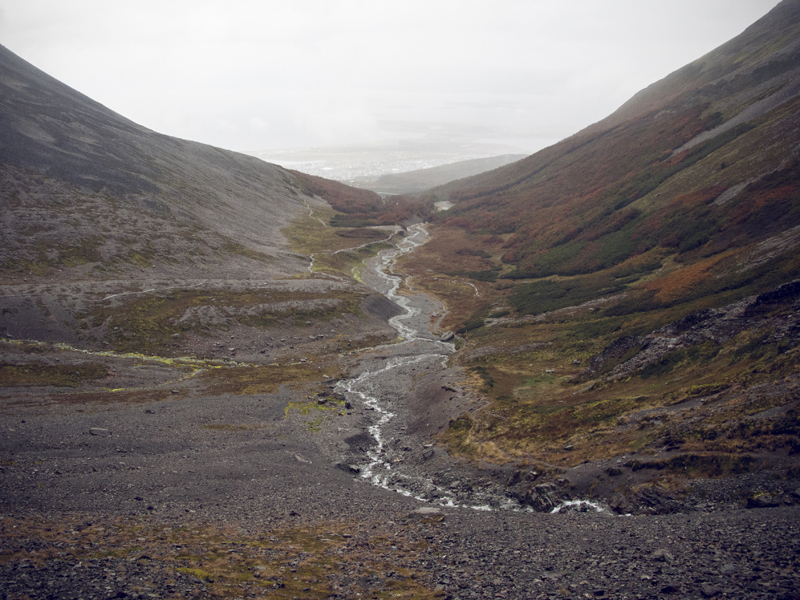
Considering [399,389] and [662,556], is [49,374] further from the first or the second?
[662,556]

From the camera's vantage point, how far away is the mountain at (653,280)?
30312 mm

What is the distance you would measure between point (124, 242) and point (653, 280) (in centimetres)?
9030

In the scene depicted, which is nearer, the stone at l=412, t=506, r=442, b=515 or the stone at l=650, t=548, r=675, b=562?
the stone at l=650, t=548, r=675, b=562

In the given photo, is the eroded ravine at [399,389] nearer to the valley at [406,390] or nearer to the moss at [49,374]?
the valley at [406,390]

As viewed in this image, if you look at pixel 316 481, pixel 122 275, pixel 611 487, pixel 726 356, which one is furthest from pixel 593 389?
pixel 122 275

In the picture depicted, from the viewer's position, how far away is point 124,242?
81.6 metres

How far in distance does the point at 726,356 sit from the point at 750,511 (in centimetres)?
1858

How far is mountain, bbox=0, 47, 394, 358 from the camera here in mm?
57094

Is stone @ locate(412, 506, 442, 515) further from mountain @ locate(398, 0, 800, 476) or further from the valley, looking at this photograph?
mountain @ locate(398, 0, 800, 476)

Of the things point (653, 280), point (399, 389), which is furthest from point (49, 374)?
point (653, 280)

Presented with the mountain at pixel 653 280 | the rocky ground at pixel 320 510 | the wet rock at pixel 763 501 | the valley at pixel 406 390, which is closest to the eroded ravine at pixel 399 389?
the rocky ground at pixel 320 510

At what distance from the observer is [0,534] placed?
60.2ft

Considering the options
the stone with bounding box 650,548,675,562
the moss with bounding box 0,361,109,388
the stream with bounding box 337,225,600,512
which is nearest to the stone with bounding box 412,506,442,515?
the stream with bounding box 337,225,600,512

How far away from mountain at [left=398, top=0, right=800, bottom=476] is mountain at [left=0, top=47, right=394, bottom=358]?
3246cm
